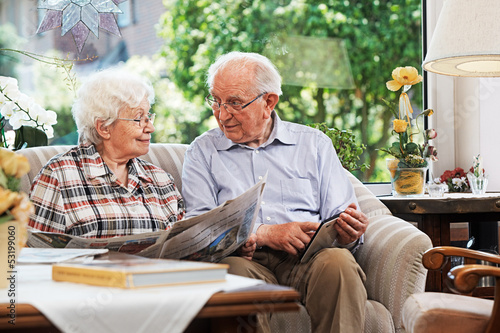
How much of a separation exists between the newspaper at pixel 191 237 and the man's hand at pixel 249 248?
0.35 meters

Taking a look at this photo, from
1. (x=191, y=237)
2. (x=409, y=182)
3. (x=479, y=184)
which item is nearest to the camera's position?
(x=191, y=237)

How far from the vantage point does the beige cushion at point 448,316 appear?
1304 mm

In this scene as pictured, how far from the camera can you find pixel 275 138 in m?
2.03

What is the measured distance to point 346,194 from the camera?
1987mm

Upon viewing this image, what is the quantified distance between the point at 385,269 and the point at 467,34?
785mm

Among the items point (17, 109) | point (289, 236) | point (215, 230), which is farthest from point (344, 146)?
point (215, 230)

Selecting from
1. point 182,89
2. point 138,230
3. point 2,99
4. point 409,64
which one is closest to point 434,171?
point 409,64

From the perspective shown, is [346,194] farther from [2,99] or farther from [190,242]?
[2,99]

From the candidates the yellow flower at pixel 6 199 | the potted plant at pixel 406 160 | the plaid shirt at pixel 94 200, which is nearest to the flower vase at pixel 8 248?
the yellow flower at pixel 6 199

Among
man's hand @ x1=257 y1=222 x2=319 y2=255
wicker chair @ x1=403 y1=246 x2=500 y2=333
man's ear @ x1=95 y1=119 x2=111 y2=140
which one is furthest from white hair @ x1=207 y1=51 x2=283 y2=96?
wicker chair @ x1=403 y1=246 x2=500 y2=333

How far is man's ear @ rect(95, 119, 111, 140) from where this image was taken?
1.83m

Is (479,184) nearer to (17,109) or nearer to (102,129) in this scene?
(102,129)

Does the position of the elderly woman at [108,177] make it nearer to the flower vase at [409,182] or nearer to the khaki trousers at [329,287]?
the khaki trousers at [329,287]

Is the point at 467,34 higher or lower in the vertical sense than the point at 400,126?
higher
